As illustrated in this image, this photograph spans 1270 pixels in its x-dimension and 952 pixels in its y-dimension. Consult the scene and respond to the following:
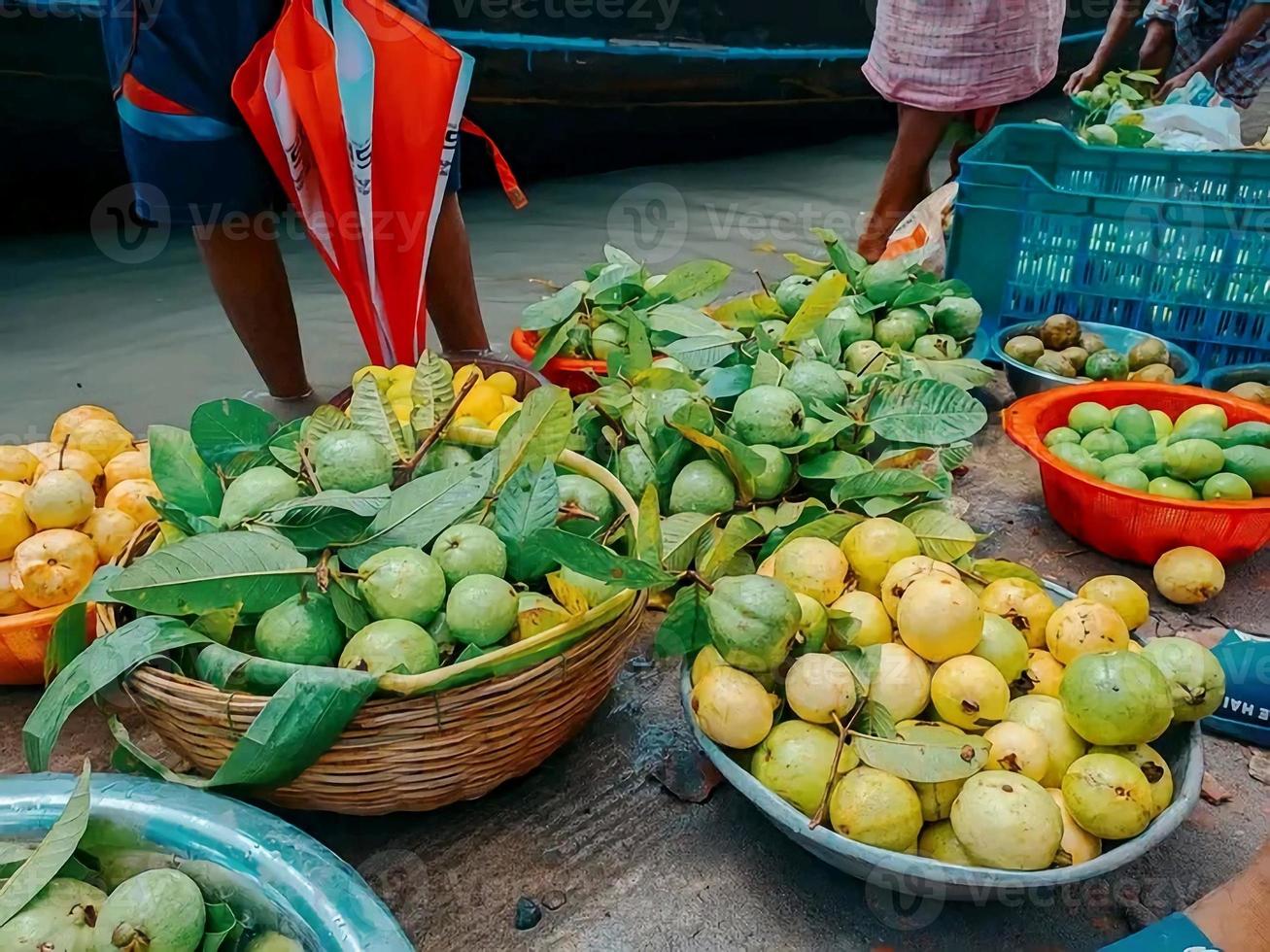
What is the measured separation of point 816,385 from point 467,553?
81cm

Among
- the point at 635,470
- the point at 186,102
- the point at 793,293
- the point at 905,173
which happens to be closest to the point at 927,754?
the point at 635,470

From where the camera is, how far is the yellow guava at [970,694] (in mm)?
1092

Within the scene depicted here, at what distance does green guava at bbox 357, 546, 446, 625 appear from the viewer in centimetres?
111

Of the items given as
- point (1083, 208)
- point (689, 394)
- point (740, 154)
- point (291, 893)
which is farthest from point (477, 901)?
point (740, 154)

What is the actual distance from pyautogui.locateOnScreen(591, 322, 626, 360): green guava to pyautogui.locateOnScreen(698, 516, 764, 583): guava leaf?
2.54 feet

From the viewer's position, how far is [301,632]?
109 cm

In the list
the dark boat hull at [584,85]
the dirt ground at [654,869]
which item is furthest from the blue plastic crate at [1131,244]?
the dark boat hull at [584,85]

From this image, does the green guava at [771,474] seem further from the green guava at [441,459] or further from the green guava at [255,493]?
the green guava at [255,493]

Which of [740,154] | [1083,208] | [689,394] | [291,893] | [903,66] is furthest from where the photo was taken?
[740,154]

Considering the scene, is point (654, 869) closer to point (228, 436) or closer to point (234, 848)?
point (234, 848)

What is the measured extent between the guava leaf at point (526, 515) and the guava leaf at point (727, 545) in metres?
0.24

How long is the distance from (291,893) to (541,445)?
0.68 m

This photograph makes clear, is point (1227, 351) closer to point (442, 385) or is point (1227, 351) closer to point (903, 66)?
point (903, 66)

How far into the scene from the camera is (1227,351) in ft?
7.85
